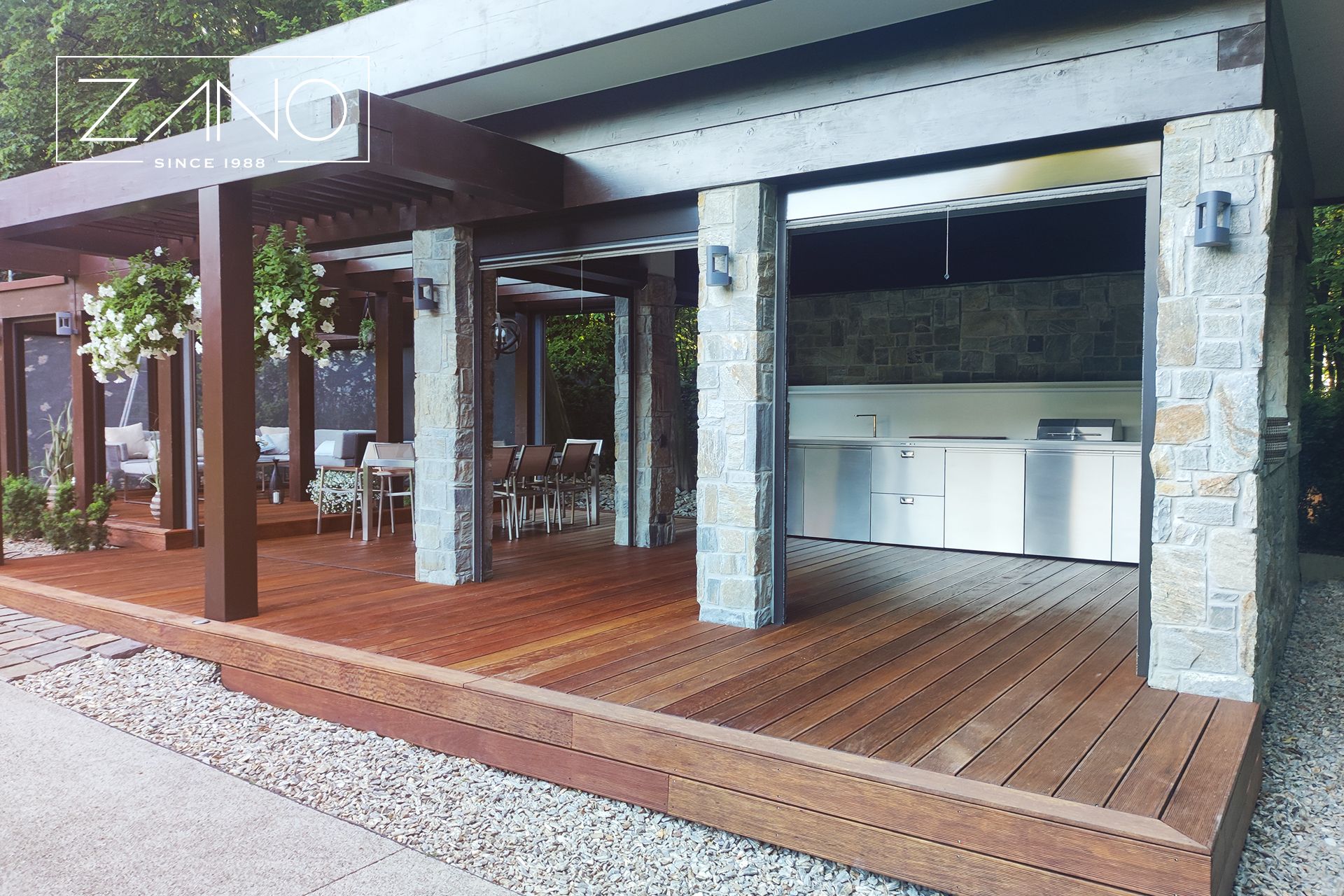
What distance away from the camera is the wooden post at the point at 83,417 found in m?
8.40

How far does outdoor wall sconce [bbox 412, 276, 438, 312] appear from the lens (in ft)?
18.2

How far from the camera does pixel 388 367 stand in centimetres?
923

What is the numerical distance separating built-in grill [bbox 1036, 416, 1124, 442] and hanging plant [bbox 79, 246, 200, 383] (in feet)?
20.6

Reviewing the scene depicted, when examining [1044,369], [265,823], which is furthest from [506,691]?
[1044,369]

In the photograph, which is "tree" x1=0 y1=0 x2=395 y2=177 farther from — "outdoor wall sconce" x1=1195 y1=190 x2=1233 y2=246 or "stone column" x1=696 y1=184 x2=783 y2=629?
"outdoor wall sconce" x1=1195 y1=190 x2=1233 y2=246

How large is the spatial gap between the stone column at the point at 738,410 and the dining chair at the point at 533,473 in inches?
135

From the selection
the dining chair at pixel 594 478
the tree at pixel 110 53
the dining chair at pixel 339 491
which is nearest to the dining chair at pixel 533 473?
the dining chair at pixel 594 478

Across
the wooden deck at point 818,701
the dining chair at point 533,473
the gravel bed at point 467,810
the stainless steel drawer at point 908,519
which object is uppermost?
the dining chair at point 533,473

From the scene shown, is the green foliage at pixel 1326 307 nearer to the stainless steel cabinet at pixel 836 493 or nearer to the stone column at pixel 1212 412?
the stainless steel cabinet at pixel 836 493

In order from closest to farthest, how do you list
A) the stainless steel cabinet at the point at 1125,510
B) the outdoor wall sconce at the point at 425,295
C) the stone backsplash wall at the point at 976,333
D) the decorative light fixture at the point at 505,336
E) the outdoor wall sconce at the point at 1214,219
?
the outdoor wall sconce at the point at 1214,219 < the outdoor wall sconce at the point at 425,295 < the stainless steel cabinet at the point at 1125,510 < the stone backsplash wall at the point at 976,333 < the decorative light fixture at the point at 505,336

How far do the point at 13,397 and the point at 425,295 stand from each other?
677 centimetres

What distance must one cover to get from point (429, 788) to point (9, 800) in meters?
1.54

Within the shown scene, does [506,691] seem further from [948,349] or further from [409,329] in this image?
[409,329]

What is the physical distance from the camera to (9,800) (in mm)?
3328
